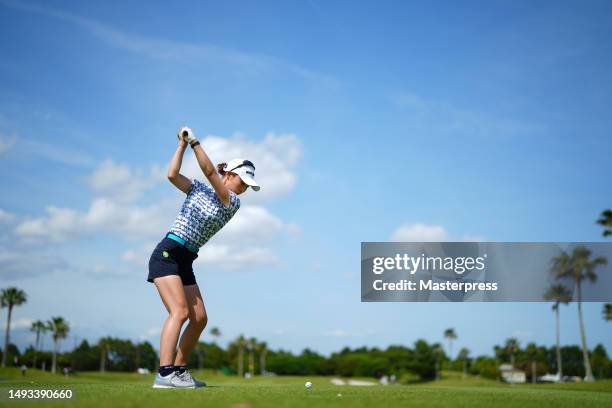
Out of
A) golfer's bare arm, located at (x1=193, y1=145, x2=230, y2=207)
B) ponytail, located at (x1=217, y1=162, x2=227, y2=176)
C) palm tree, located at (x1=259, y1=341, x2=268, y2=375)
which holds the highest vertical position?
ponytail, located at (x1=217, y1=162, x2=227, y2=176)

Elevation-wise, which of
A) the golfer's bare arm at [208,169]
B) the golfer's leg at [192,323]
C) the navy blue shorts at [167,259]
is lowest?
the golfer's leg at [192,323]

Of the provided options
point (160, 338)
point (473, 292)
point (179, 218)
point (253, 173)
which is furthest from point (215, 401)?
point (473, 292)

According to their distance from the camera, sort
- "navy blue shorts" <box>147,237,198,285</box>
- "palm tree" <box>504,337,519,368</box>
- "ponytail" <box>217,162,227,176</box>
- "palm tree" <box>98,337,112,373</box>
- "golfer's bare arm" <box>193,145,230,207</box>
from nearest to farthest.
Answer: "golfer's bare arm" <box>193,145,230,207</box> → "navy blue shorts" <box>147,237,198,285</box> → "ponytail" <box>217,162,227,176</box> → "palm tree" <box>98,337,112,373</box> → "palm tree" <box>504,337,519,368</box>

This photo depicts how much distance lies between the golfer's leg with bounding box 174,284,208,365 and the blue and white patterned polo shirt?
0.62 meters

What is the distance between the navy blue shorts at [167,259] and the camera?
23.5ft

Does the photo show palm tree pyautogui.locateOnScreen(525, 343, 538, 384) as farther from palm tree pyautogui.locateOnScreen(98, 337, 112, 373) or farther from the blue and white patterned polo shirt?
the blue and white patterned polo shirt

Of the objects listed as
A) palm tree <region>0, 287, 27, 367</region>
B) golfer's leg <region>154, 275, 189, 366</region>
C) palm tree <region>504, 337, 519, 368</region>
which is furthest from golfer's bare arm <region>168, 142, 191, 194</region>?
palm tree <region>504, 337, 519, 368</region>

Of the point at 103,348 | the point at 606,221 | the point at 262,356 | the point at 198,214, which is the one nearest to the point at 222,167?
the point at 198,214

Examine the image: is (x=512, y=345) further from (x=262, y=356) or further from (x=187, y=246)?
(x=187, y=246)

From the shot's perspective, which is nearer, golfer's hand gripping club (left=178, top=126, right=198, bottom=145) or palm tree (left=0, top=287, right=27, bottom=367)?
golfer's hand gripping club (left=178, top=126, right=198, bottom=145)

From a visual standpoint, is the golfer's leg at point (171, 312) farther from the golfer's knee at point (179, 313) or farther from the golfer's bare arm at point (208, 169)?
the golfer's bare arm at point (208, 169)

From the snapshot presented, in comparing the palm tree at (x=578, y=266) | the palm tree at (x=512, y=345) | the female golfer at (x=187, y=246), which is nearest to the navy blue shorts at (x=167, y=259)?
the female golfer at (x=187, y=246)

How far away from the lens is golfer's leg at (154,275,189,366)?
23.0 feet

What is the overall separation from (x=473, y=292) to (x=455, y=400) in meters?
20.5
